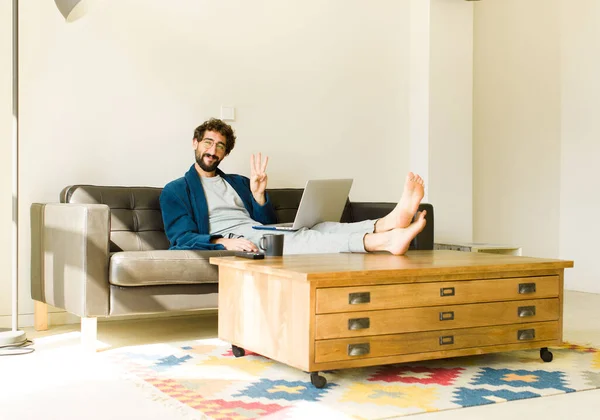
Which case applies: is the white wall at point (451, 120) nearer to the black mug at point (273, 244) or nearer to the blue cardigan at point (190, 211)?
the blue cardigan at point (190, 211)

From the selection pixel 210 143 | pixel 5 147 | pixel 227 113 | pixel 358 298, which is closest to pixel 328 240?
pixel 358 298

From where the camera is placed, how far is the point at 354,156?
5492 mm

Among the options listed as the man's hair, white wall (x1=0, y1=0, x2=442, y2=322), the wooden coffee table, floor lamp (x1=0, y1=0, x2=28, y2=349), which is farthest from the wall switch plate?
the wooden coffee table

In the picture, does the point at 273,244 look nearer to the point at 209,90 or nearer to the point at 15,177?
the point at 15,177

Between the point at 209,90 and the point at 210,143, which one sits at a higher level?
the point at 209,90

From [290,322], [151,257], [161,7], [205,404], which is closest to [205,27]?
[161,7]

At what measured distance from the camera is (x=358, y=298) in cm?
291

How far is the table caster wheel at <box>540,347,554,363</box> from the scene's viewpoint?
3.35 m

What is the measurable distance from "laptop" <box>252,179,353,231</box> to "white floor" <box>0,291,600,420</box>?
2.44 ft

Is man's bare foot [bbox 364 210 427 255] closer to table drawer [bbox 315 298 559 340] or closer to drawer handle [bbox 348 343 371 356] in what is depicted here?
table drawer [bbox 315 298 559 340]

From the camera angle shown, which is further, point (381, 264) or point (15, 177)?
point (15, 177)

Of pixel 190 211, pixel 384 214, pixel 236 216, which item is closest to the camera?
pixel 190 211

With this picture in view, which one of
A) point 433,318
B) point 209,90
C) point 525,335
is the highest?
point 209,90

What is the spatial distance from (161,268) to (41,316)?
101 cm
